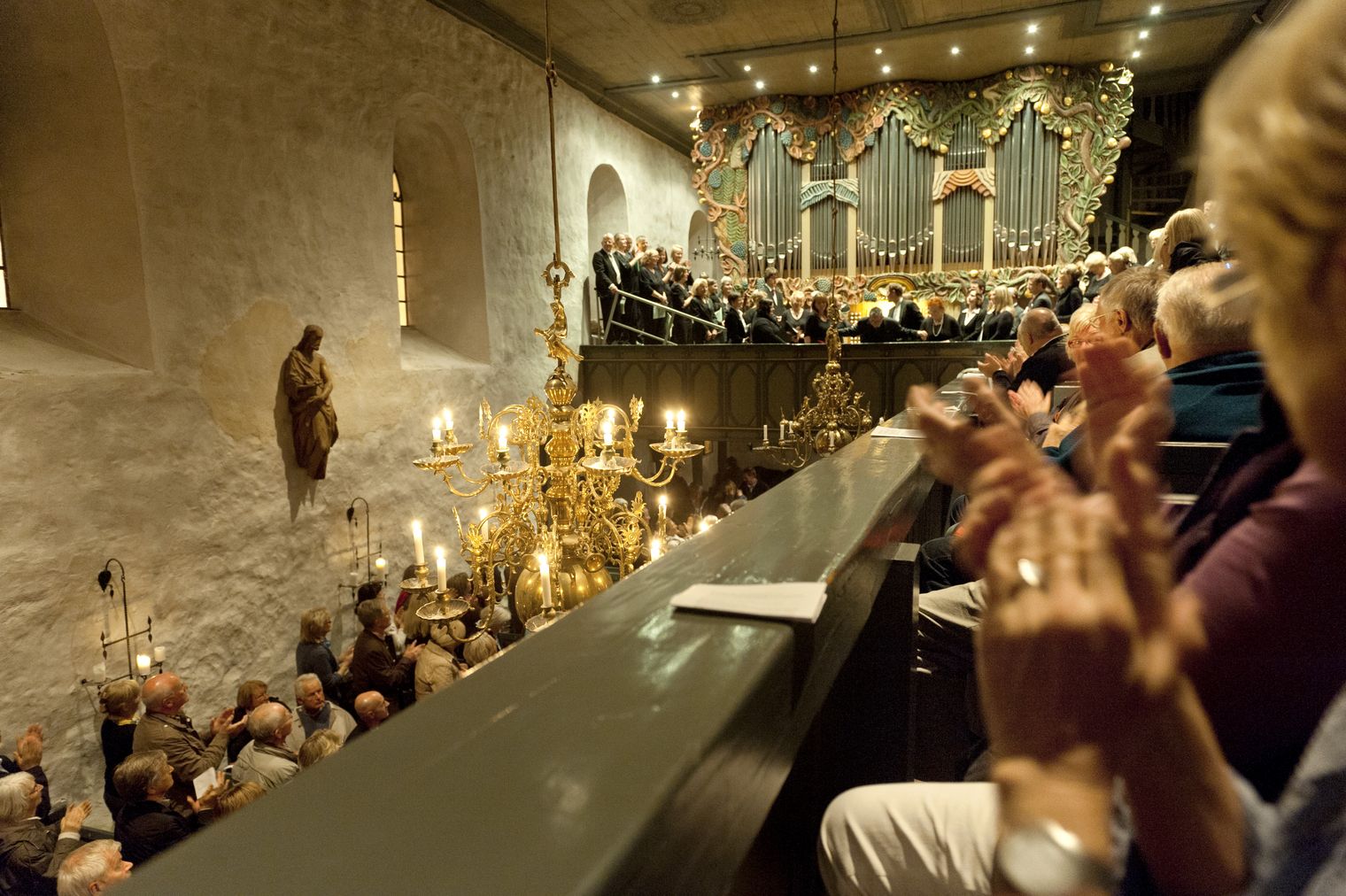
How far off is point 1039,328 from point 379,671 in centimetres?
470

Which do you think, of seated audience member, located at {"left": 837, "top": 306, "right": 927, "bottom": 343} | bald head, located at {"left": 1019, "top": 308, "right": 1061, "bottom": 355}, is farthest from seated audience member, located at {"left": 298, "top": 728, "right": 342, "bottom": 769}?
seated audience member, located at {"left": 837, "top": 306, "right": 927, "bottom": 343}

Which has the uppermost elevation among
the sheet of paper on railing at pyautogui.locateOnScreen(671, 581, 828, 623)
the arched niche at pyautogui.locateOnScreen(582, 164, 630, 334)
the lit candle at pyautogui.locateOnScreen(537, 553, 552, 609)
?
the arched niche at pyautogui.locateOnScreen(582, 164, 630, 334)

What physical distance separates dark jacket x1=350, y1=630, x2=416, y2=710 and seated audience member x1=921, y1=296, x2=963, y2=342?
A: 8027 mm

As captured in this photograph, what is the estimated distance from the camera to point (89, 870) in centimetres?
314

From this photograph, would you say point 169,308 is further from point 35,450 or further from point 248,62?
point 248,62

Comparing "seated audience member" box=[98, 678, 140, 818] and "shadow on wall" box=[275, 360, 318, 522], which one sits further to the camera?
"shadow on wall" box=[275, 360, 318, 522]

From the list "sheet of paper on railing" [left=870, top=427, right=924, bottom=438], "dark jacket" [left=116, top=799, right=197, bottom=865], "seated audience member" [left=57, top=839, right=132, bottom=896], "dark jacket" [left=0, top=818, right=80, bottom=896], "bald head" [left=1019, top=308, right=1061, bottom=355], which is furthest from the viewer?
"bald head" [left=1019, top=308, right=1061, bottom=355]

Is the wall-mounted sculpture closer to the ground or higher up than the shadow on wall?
higher up

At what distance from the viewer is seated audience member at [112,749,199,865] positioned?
3580 mm

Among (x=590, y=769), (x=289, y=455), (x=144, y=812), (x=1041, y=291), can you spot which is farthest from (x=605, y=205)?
(x=590, y=769)

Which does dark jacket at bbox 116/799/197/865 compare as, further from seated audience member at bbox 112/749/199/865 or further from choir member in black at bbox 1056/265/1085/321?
choir member in black at bbox 1056/265/1085/321

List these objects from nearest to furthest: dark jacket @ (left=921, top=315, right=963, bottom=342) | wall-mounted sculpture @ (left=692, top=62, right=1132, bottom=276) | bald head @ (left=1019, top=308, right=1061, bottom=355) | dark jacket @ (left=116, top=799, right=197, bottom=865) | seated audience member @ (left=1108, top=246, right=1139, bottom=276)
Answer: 1. dark jacket @ (left=116, top=799, right=197, bottom=865)
2. bald head @ (left=1019, top=308, right=1061, bottom=355)
3. seated audience member @ (left=1108, top=246, right=1139, bottom=276)
4. dark jacket @ (left=921, top=315, right=963, bottom=342)
5. wall-mounted sculpture @ (left=692, top=62, right=1132, bottom=276)

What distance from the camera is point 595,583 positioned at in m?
3.77

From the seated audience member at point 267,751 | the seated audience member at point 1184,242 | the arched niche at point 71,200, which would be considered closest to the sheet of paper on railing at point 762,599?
the seated audience member at point 1184,242
